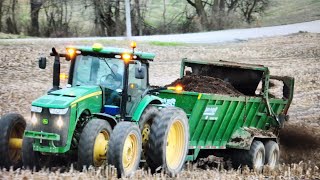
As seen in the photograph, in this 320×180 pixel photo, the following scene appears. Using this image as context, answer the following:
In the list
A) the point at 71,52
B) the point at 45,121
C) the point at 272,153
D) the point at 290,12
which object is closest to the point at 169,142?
the point at 71,52

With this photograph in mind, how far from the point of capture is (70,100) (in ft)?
32.2

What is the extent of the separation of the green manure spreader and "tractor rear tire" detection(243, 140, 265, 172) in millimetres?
19

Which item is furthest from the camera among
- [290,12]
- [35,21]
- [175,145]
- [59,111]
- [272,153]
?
[290,12]

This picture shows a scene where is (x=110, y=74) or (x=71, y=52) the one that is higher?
(x=71, y=52)

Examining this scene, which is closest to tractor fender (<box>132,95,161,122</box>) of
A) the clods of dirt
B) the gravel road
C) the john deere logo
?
the john deere logo

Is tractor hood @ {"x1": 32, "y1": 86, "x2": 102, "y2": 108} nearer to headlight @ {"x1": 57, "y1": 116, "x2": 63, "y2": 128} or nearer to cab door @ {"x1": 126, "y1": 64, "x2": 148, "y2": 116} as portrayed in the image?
headlight @ {"x1": 57, "y1": 116, "x2": 63, "y2": 128}

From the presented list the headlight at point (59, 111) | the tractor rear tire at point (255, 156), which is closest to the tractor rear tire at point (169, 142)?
the headlight at point (59, 111)

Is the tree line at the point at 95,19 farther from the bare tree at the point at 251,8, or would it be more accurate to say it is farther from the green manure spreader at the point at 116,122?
the green manure spreader at the point at 116,122

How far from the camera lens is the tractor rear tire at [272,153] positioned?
14117 millimetres

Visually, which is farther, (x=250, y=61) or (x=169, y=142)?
(x=250, y=61)

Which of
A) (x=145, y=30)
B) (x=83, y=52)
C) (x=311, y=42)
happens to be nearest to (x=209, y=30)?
(x=145, y=30)

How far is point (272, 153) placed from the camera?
14250mm

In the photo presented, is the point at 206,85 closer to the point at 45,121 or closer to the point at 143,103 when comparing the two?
the point at 143,103

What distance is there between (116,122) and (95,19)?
2640 cm
